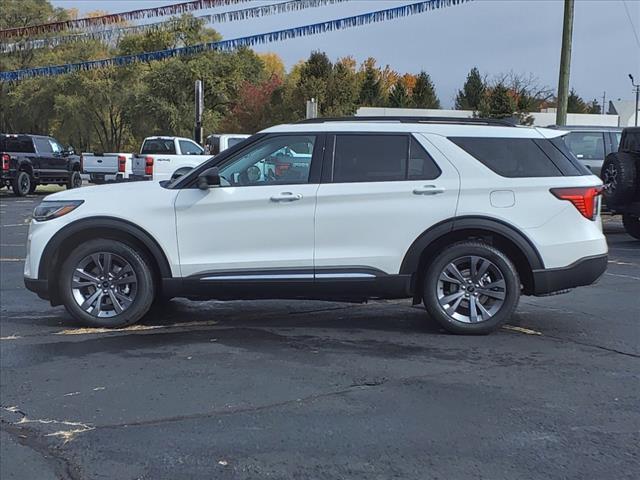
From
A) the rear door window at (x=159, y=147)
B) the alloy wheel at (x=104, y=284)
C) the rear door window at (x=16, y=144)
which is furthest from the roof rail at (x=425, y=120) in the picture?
the rear door window at (x=16, y=144)

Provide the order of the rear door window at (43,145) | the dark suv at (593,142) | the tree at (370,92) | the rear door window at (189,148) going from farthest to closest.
Answer: the tree at (370,92), the rear door window at (43,145), the rear door window at (189,148), the dark suv at (593,142)

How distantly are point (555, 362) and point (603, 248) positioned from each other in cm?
136

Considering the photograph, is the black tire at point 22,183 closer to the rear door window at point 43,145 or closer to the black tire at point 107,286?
the rear door window at point 43,145

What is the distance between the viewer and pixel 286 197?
6035mm

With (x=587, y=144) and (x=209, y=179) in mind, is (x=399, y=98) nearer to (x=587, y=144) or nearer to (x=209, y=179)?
(x=587, y=144)

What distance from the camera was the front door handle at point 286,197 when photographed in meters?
6.04

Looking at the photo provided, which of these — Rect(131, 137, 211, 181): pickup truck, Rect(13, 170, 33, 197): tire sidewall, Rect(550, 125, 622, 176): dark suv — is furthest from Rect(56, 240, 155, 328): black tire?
Rect(13, 170, 33, 197): tire sidewall

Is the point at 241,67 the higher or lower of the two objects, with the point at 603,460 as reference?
higher

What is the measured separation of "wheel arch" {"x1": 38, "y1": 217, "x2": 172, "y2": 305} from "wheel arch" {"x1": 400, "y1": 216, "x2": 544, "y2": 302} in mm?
2150

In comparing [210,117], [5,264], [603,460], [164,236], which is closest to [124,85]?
[210,117]

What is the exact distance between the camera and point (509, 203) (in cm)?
600

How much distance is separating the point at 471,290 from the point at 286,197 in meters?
1.79

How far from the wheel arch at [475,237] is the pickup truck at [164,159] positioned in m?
11.2

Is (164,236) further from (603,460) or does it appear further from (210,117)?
(210,117)
